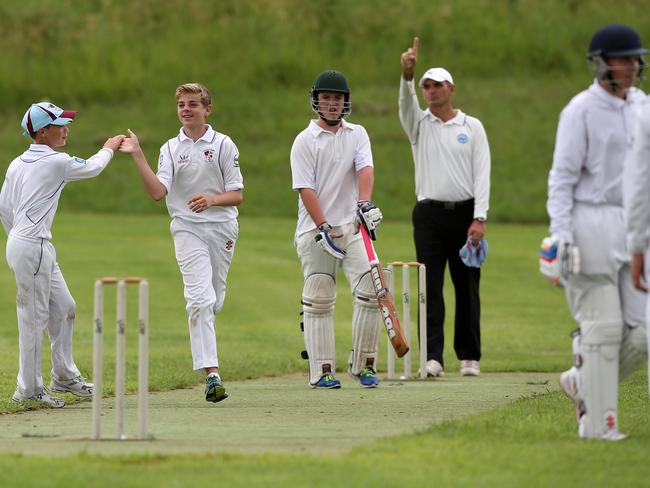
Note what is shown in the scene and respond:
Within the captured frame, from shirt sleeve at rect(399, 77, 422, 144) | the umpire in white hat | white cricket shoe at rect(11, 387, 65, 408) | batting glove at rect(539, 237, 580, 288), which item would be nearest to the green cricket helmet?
shirt sleeve at rect(399, 77, 422, 144)

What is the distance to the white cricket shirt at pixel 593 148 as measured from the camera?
7.47 m

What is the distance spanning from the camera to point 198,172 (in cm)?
1050

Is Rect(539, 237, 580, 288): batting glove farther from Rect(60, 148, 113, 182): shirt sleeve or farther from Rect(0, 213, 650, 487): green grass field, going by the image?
Rect(60, 148, 113, 182): shirt sleeve

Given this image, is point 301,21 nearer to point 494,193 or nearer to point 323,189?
point 494,193

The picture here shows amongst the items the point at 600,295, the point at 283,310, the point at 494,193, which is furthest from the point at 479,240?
the point at 494,193

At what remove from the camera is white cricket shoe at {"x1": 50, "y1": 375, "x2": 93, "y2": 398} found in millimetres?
10445

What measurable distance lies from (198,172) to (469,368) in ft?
10.4

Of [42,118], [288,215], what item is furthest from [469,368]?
[288,215]

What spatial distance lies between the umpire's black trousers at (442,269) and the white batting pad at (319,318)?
1.41 m

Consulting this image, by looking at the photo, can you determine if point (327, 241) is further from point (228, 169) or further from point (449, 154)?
point (449, 154)

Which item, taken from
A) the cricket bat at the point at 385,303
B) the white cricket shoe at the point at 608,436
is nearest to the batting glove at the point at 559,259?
the white cricket shoe at the point at 608,436

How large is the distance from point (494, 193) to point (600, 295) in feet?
102

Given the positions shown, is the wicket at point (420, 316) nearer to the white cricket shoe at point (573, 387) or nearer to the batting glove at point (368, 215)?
the batting glove at point (368, 215)

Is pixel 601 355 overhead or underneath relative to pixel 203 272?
underneath
